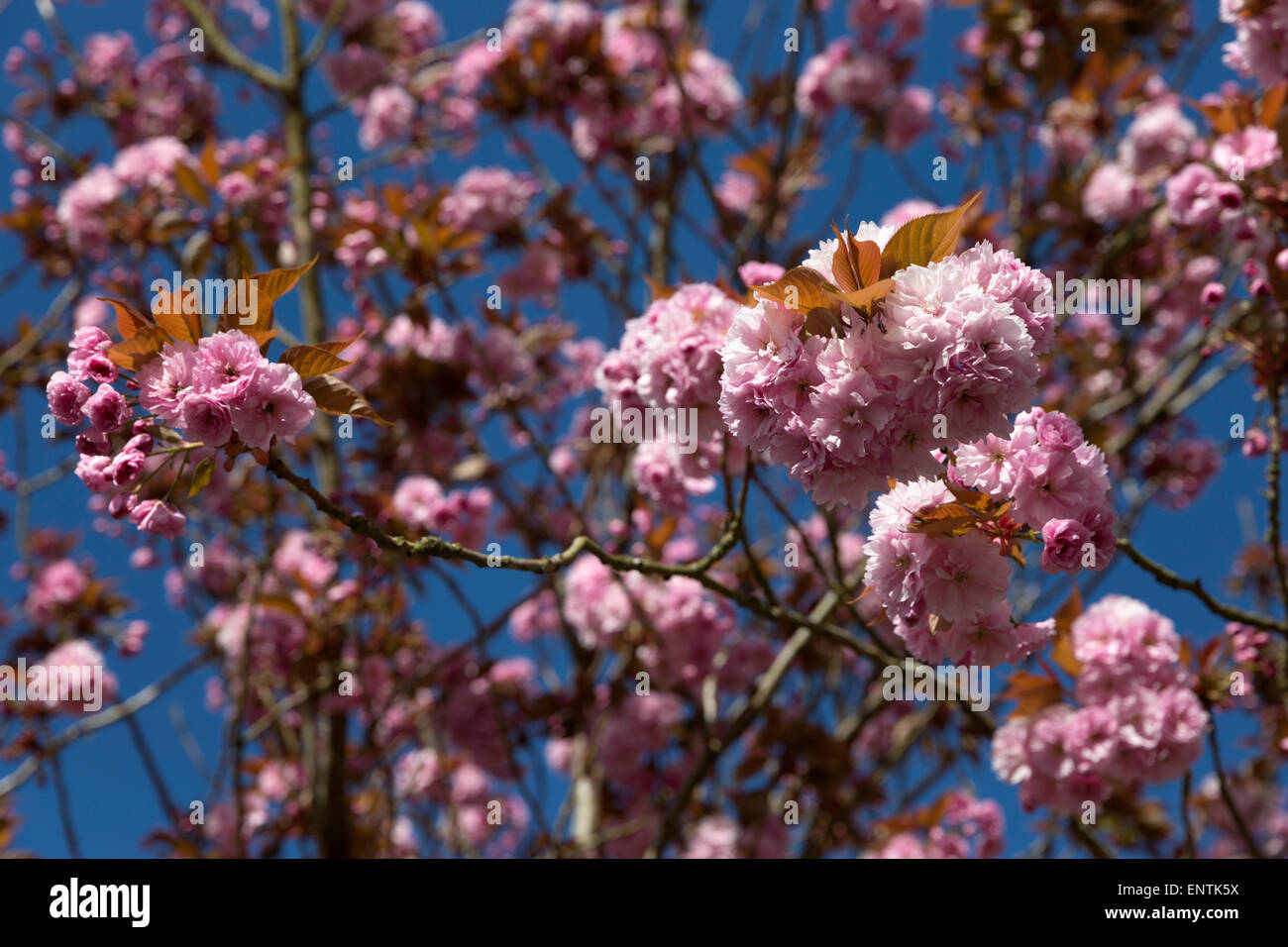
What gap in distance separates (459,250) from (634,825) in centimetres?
237

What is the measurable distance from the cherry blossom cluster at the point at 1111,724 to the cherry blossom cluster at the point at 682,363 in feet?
3.48

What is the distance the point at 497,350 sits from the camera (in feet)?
14.5

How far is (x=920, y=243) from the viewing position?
145cm

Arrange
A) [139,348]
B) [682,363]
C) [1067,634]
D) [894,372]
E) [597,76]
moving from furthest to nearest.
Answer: [597,76], [1067,634], [682,363], [139,348], [894,372]

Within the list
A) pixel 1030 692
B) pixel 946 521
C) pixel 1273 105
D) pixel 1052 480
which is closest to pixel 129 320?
pixel 946 521

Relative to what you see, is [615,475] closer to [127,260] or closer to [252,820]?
[252,820]

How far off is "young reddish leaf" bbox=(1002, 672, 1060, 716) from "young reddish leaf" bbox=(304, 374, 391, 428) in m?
1.70

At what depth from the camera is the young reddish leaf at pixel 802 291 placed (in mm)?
1434

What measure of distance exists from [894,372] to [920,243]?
0.73ft

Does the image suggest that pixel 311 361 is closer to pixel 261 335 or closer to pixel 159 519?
pixel 261 335

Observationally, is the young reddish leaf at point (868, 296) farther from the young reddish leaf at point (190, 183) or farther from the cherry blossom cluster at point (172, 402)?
the young reddish leaf at point (190, 183)

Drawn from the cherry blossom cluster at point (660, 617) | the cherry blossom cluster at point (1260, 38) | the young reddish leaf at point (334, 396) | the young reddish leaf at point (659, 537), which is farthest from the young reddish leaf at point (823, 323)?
the cherry blossom cluster at point (660, 617)

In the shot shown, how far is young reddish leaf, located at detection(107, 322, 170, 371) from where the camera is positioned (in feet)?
5.29
